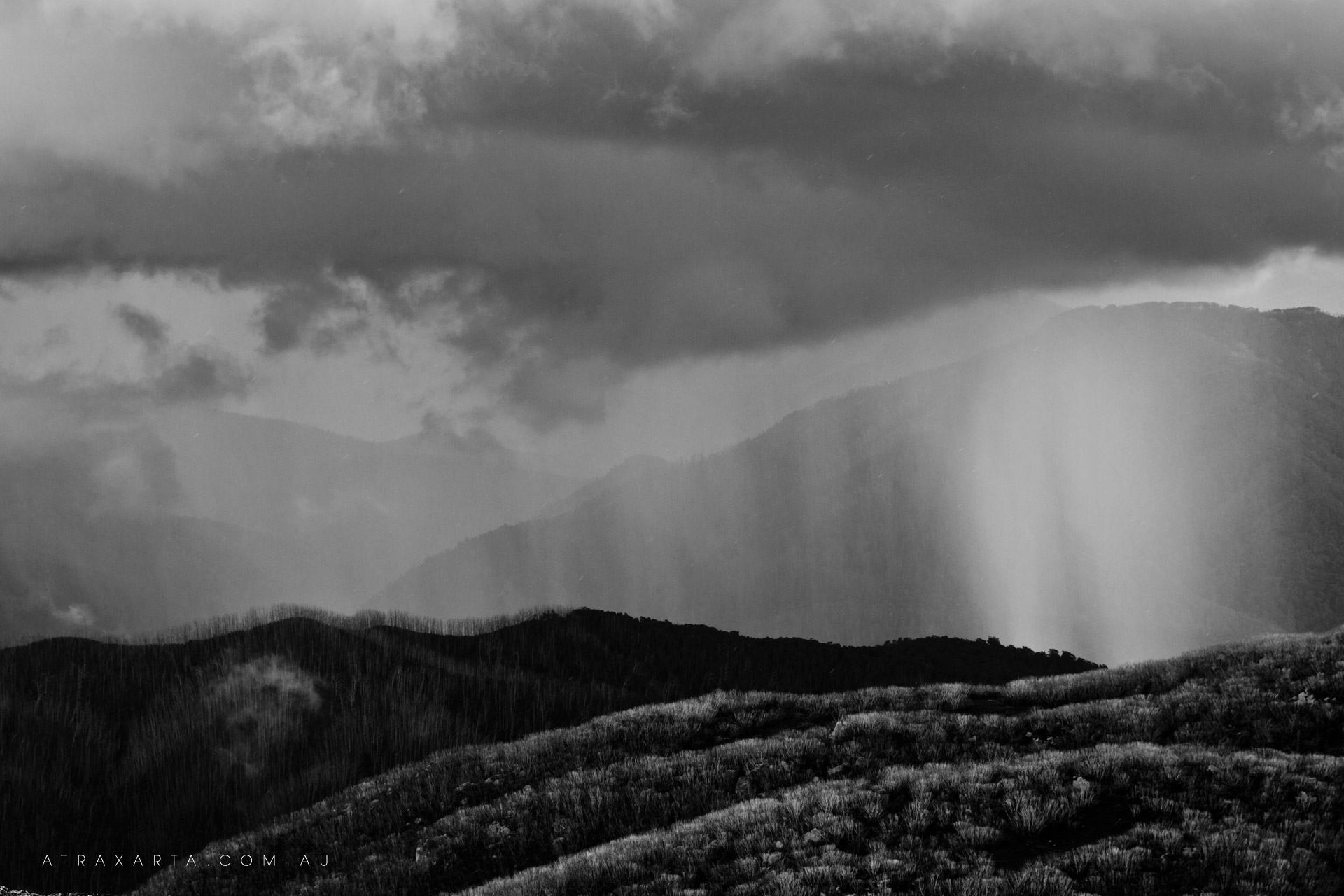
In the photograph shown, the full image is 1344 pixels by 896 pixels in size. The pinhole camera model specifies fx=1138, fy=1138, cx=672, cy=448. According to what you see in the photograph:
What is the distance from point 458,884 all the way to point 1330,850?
2088cm

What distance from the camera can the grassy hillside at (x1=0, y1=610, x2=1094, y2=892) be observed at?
76562mm

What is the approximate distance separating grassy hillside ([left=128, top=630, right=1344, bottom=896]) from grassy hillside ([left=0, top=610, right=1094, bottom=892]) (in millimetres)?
22300

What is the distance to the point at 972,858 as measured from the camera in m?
22.8

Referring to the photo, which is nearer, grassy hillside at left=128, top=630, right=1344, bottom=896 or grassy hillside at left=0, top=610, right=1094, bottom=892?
grassy hillside at left=128, top=630, right=1344, bottom=896

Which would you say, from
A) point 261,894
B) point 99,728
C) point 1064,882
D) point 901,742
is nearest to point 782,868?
point 1064,882

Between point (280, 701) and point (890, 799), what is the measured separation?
3062 inches

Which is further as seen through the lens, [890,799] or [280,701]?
[280,701]

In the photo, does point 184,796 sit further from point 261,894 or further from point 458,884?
point 458,884

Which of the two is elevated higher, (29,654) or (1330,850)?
(29,654)

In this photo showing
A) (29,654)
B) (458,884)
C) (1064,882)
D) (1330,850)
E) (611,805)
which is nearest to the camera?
(1064,882)

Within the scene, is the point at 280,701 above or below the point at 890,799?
above

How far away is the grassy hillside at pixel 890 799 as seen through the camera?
22.5 metres

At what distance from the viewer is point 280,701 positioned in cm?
9419

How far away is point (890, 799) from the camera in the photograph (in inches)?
1075
